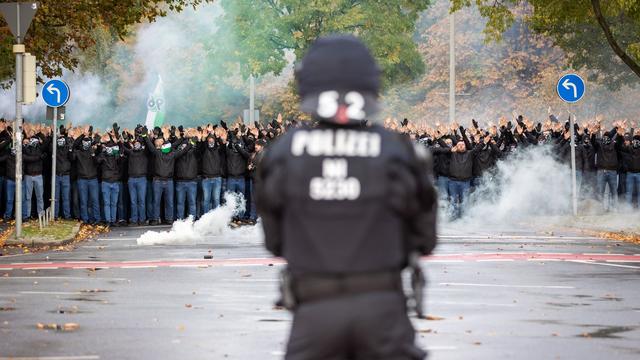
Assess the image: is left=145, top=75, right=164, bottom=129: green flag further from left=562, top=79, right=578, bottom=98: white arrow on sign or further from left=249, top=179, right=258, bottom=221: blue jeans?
left=562, top=79, right=578, bottom=98: white arrow on sign

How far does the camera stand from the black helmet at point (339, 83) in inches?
229

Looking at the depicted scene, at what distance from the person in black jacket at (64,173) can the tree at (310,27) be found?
21.7 m

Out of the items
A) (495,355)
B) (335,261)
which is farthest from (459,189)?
(335,261)

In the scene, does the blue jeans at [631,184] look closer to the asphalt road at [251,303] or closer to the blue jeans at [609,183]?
the blue jeans at [609,183]

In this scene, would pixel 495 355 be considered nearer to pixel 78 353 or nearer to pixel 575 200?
pixel 78 353

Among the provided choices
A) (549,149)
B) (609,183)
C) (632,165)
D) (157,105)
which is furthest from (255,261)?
(157,105)

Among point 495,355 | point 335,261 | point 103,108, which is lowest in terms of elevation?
point 495,355

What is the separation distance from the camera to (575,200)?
1251 inches

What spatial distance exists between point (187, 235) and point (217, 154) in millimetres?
6398

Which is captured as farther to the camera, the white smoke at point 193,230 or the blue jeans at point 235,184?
the blue jeans at point 235,184

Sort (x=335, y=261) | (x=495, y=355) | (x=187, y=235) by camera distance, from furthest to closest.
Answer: (x=187, y=235)
(x=495, y=355)
(x=335, y=261)

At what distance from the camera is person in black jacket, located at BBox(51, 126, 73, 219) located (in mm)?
32156

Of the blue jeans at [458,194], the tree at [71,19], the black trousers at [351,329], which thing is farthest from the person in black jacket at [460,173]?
the black trousers at [351,329]

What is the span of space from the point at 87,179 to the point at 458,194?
795 cm
